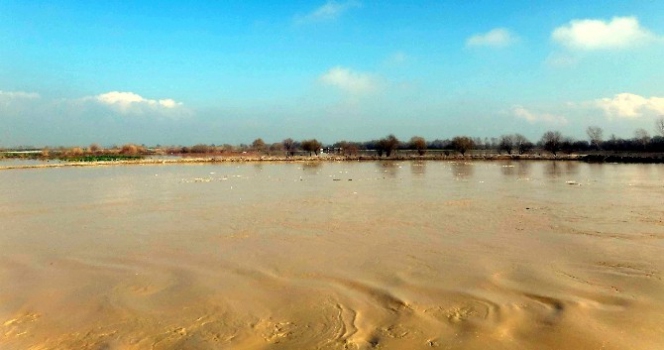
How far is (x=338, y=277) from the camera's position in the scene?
719 centimetres

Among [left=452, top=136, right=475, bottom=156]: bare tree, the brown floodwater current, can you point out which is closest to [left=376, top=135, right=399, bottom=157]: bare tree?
[left=452, top=136, right=475, bottom=156]: bare tree

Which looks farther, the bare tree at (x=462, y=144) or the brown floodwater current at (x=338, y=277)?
the bare tree at (x=462, y=144)

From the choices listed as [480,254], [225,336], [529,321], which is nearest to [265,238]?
[480,254]

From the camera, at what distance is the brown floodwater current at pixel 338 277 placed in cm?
496

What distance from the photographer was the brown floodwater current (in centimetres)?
496

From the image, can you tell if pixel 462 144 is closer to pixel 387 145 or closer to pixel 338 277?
pixel 387 145

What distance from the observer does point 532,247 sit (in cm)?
902

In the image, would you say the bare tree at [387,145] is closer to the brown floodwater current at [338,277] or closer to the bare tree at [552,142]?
the bare tree at [552,142]

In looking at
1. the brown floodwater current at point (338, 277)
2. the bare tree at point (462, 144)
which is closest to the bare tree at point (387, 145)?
the bare tree at point (462, 144)

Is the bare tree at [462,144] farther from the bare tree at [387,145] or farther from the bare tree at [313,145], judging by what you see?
the bare tree at [313,145]

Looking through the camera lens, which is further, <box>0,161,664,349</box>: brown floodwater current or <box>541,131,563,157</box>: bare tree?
<box>541,131,563,157</box>: bare tree

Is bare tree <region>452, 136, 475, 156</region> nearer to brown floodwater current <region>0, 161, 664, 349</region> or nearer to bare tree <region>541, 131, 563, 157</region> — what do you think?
bare tree <region>541, 131, 563, 157</region>

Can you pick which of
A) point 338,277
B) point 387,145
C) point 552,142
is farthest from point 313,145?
point 338,277

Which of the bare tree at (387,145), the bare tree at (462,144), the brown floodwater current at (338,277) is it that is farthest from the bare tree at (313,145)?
the brown floodwater current at (338,277)
